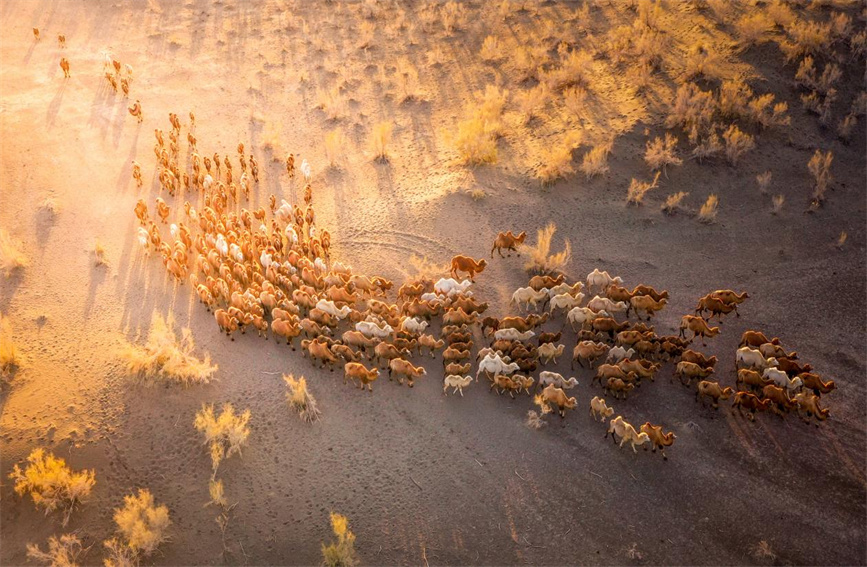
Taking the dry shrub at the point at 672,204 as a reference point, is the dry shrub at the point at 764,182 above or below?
above

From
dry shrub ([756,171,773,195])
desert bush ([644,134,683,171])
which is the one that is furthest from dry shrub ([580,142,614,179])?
dry shrub ([756,171,773,195])

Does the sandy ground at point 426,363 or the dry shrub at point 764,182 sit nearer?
the sandy ground at point 426,363

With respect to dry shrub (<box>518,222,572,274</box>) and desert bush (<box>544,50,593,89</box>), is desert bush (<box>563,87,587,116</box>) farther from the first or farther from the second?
dry shrub (<box>518,222,572,274</box>)

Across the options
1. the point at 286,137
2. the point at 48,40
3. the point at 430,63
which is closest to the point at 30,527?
the point at 286,137

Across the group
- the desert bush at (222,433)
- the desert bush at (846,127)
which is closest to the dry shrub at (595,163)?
the desert bush at (846,127)

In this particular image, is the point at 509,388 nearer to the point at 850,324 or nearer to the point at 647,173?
the point at 850,324

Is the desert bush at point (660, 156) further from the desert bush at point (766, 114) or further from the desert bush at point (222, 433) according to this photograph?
the desert bush at point (222, 433)

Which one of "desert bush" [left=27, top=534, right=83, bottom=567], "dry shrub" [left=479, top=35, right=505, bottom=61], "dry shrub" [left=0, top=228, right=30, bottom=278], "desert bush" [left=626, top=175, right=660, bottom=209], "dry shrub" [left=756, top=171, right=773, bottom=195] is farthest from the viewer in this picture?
"dry shrub" [left=479, top=35, right=505, bottom=61]

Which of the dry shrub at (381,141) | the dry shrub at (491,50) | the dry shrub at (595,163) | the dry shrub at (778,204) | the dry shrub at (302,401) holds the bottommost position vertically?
the dry shrub at (302,401)
